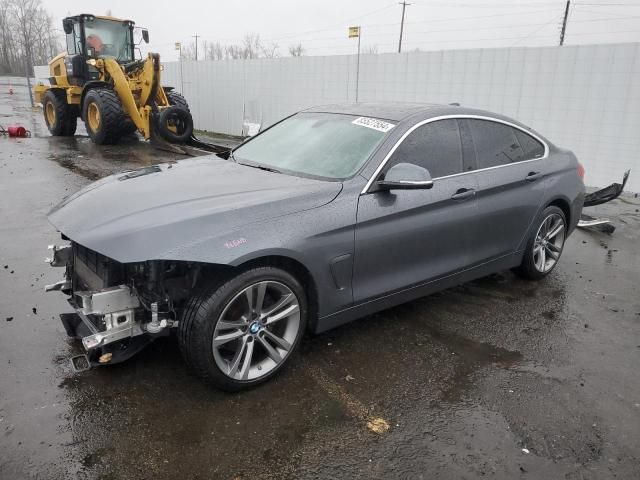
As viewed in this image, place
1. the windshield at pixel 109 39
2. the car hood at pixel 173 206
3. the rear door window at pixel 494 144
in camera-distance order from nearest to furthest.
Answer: the car hood at pixel 173 206 < the rear door window at pixel 494 144 < the windshield at pixel 109 39

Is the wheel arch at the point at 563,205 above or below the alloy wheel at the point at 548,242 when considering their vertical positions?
above

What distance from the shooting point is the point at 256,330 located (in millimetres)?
2916

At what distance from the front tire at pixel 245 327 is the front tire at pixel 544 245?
8.37 feet

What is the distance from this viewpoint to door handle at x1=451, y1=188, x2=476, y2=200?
3.73m

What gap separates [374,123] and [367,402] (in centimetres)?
199

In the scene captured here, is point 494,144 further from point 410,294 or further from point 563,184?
point 410,294

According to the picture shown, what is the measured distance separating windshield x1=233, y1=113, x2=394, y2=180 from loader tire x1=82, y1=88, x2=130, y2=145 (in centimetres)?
912

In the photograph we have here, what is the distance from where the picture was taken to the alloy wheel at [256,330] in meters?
2.80

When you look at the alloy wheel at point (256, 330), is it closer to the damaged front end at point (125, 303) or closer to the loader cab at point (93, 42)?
the damaged front end at point (125, 303)

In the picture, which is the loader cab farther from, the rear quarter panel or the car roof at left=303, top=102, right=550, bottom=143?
the rear quarter panel

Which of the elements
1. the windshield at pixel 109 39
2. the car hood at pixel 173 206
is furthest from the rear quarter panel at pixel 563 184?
the windshield at pixel 109 39

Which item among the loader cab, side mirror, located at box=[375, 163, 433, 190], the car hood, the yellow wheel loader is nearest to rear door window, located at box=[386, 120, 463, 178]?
side mirror, located at box=[375, 163, 433, 190]

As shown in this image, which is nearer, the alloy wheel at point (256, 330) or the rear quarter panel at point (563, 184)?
the alloy wheel at point (256, 330)

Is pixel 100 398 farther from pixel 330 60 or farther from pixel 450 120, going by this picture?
pixel 330 60
